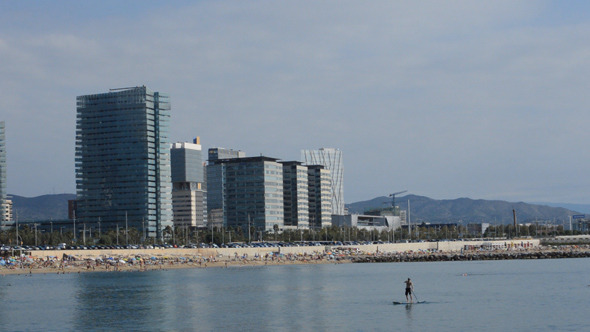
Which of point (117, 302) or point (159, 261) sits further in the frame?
point (159, 261)

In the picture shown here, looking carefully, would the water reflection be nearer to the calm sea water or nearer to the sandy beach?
the calm sea water

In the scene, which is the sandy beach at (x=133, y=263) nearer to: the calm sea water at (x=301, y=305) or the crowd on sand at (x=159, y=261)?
the crowd on sand at (x=159, y=261)

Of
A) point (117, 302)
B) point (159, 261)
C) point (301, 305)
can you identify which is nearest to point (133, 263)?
point (159, 261)

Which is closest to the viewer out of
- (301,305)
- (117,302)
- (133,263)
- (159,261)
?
(301,305)

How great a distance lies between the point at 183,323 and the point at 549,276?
68.4 meters

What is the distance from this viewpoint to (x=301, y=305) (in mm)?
73125

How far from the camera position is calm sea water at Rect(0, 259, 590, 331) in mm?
58312

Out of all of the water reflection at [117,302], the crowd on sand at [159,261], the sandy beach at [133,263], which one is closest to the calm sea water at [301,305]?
the water reflection at [117,302]

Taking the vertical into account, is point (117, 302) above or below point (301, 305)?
above

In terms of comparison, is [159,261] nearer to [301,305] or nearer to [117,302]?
[117,302]

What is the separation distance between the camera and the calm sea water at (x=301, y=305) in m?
58.3

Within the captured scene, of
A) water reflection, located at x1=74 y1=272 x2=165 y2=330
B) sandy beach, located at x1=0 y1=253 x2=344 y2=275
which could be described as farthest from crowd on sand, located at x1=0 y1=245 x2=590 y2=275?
water reflection, located at x1=74 y1=272 x2=165 y2=330

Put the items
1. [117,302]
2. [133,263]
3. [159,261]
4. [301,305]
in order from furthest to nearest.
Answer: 1. [159,261]
2. [133,263]
3. [117,302]
4. [301,305]

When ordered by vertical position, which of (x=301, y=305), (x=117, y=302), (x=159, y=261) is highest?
(x=159, y=261)
